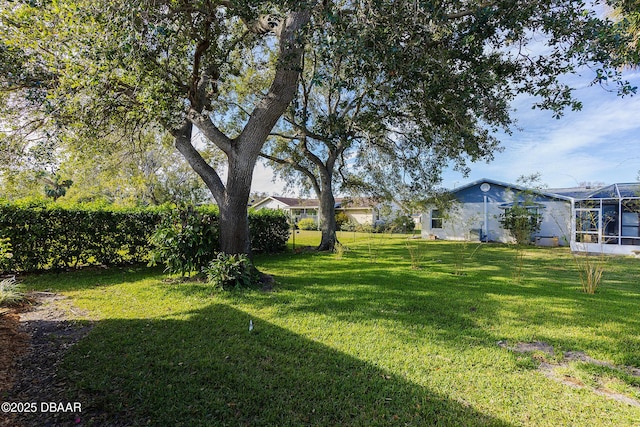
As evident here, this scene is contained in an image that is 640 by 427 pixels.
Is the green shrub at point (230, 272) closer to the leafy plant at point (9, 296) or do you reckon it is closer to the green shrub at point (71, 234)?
the leafy plant at point (9, 296)

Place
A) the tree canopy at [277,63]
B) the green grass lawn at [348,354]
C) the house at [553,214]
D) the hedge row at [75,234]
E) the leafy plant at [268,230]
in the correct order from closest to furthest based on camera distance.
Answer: the green grass lawn at [348,354] < the tree canopy at [277,63] < the hedge row at [75,234] < the leafy plant at [268,230] < the house at [553,214]

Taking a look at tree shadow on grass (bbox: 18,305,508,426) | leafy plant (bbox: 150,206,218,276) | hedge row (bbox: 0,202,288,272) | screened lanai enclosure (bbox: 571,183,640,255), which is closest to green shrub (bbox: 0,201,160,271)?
hedge row (bbox: 0,202,288,272)

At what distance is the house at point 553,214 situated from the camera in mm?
14375

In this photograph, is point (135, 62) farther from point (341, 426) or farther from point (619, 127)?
point (619, 127)

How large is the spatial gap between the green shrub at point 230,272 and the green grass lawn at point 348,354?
10.8 inches

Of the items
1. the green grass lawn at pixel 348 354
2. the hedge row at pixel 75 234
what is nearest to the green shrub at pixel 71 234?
the hedge row at pixel 75 234

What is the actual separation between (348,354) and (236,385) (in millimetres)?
1319

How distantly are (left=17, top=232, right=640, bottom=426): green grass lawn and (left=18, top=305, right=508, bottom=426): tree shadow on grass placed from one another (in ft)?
0.05

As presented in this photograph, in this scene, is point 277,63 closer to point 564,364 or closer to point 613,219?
point 564,364

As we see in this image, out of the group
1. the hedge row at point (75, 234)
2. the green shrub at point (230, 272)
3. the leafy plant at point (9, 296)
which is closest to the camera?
the leafy plant at point (9, 296)

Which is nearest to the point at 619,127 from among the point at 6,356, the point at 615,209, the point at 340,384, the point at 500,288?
the point at 615,209

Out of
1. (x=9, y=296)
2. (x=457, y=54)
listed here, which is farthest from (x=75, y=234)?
(x=457, y=54)

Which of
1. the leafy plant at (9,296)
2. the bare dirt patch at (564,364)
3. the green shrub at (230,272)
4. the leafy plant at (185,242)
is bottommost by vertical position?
the bare dirt patch at (564,364)

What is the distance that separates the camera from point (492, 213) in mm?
19859
